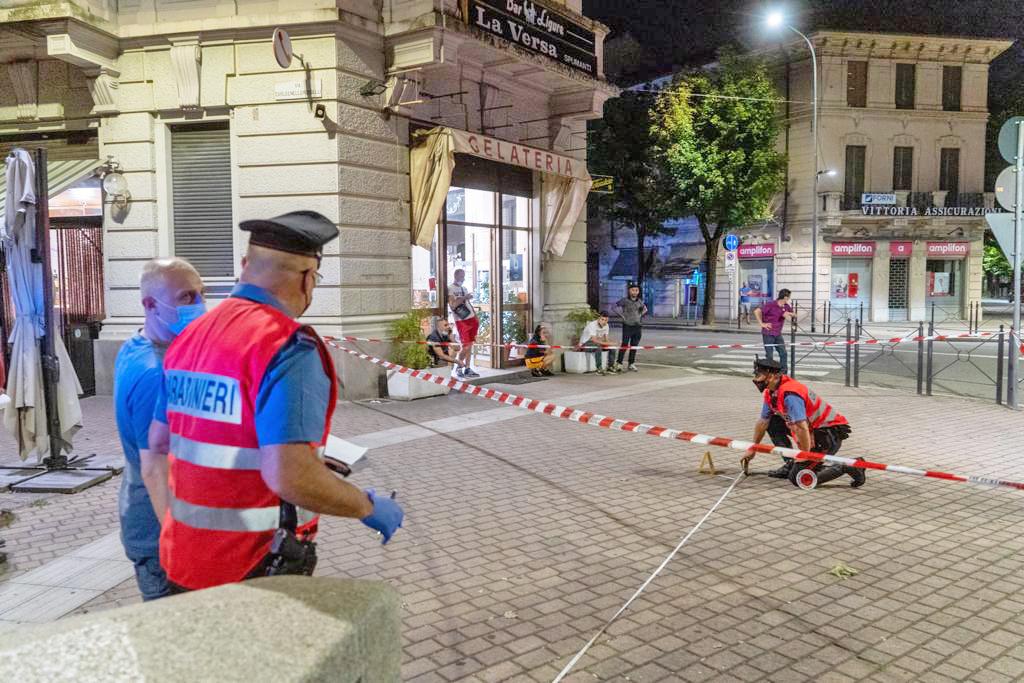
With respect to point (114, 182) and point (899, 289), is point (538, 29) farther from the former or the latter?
point (899, 289)

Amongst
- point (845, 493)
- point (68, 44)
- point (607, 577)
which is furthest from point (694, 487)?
point (68, 44)

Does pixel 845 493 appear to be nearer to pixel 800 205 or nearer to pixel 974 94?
pixel 800 205

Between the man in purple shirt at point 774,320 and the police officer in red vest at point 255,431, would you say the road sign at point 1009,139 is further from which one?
the police officer in red vest at point 255,431

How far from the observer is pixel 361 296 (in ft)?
37.7

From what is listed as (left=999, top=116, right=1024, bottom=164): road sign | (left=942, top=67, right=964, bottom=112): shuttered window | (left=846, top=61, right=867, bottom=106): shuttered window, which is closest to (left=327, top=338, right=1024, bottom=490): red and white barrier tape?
(left=999, top=116, right=1024, bottom=164): road sign

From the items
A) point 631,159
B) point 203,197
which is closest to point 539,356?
point 203,197

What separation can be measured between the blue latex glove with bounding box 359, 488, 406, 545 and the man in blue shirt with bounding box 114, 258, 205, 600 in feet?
3.04

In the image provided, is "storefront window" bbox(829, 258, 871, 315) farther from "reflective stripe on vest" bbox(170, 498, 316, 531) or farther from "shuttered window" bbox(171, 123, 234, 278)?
"reflective stripe on vest" bbox(170, 498, 316, 531)

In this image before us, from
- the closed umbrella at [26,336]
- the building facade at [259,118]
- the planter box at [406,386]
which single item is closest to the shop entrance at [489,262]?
the building facade at [259,118]

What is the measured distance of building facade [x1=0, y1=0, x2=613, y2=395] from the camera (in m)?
11.1

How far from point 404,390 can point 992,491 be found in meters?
7.45

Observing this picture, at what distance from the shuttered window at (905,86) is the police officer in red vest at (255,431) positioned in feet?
117

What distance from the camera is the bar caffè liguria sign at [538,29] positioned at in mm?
12156

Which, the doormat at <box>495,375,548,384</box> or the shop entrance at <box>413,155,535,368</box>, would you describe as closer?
the shop entrance at <box>413,155,535,368</box>
